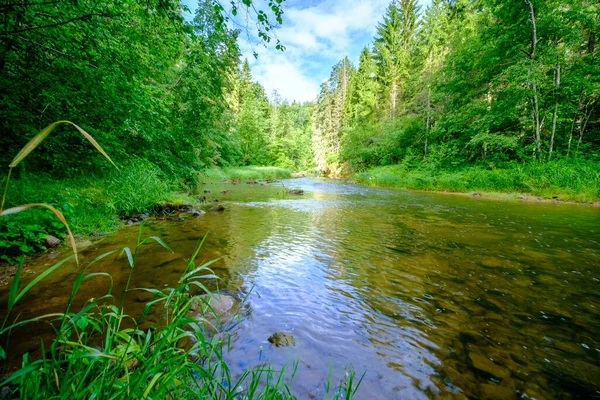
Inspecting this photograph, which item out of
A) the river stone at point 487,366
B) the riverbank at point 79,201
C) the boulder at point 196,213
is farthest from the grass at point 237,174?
the river stone at point 487,366

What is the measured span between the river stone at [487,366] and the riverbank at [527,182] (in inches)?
512

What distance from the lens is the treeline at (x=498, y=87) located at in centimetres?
1349

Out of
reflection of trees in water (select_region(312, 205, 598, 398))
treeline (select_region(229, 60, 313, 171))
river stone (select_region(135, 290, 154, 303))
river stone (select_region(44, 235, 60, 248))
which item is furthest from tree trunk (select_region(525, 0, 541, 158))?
treeline (select_region(229, 60, 313, 171))

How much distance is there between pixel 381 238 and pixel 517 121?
15.9 metres

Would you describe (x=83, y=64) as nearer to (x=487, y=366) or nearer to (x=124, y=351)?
(x=124, y=351)

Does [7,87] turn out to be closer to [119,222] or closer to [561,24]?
[119,222]

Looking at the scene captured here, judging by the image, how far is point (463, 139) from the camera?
747 inches

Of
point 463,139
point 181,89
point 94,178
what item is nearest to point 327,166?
point 463,139

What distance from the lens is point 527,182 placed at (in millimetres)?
12812

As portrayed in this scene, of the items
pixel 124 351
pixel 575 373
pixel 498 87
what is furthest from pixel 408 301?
pixel 498 87

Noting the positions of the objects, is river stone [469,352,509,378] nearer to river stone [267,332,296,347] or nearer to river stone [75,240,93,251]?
river stone [267,332,296,347]

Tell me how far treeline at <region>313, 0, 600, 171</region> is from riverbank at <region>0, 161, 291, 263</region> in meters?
17.5

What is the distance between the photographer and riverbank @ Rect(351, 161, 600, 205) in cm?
1116

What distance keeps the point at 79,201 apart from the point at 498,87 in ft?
77.0
